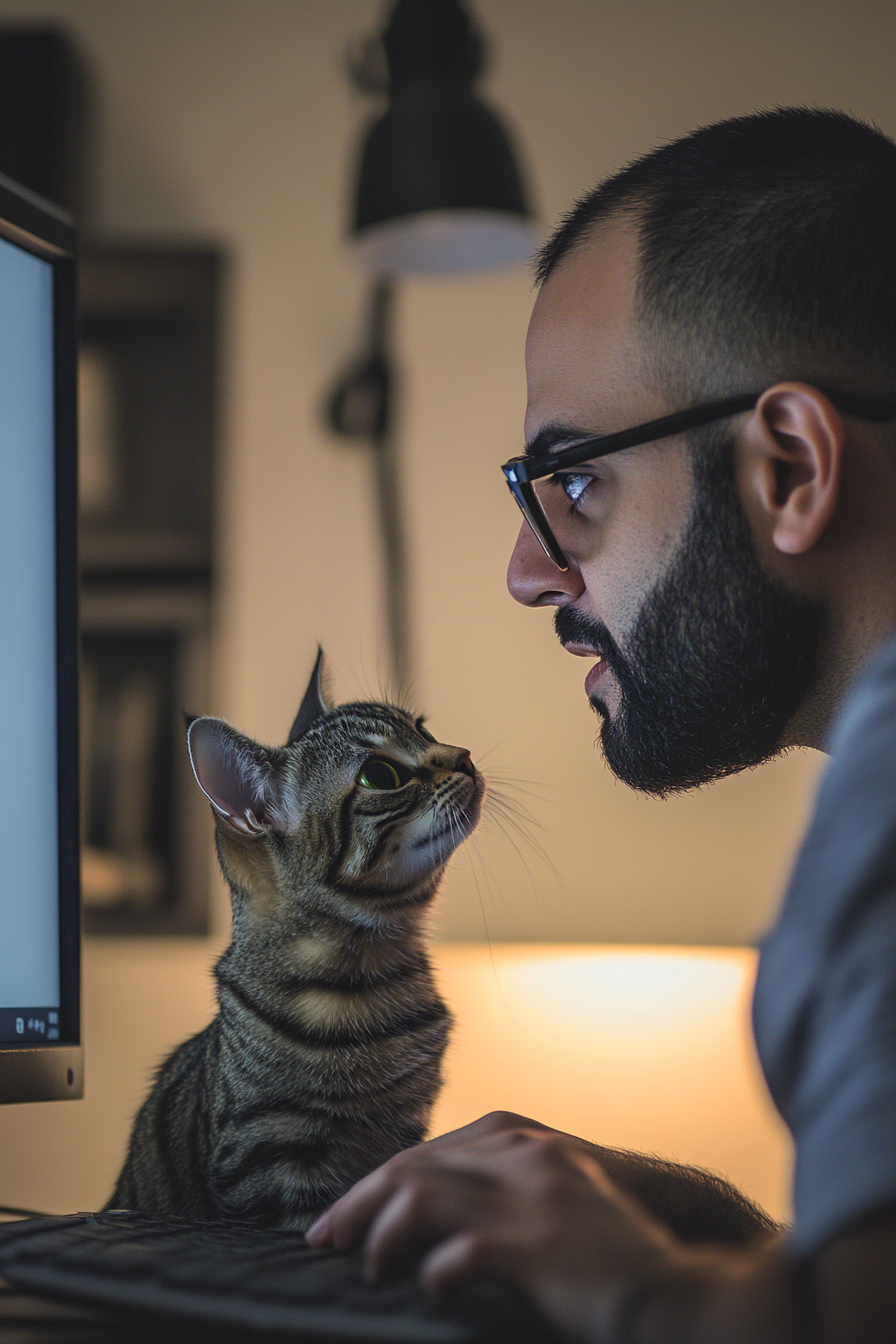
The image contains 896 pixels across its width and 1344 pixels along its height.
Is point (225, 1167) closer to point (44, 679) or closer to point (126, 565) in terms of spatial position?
point (44, 679)

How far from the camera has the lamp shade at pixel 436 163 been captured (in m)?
A: 1.62

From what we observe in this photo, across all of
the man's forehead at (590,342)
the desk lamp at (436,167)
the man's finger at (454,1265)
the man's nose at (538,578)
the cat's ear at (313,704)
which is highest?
the desk lamp at (436,167)

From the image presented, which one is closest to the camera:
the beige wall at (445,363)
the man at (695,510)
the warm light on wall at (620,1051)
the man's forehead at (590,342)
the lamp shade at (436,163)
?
the man at (695,510)

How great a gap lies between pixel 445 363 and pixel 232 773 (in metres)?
1.44

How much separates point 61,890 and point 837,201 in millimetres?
726

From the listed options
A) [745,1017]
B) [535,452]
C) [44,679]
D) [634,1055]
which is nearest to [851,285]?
[535,452]

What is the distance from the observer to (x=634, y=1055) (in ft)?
4.50

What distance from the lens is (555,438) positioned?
766 millimetres

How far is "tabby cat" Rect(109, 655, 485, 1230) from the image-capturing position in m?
0.68

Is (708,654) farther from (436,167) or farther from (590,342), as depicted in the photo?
(436,167)

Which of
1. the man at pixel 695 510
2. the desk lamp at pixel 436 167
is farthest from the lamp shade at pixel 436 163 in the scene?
the man at pixel 695 510

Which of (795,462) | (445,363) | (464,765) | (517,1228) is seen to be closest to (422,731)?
(464,765)

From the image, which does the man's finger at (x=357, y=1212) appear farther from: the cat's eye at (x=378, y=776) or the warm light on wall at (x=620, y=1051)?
the warm light on wall at (x=620, y=1051)

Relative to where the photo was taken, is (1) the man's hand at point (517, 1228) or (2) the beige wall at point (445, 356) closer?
(1) the man's hand at point (517, 1228)
